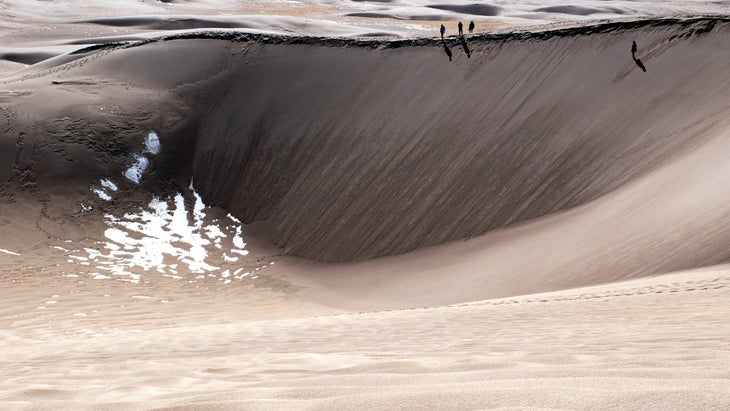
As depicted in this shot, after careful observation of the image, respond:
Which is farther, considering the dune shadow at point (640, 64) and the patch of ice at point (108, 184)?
the patch of ice at point (108, 184)

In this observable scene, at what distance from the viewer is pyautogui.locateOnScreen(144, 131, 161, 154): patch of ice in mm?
22750

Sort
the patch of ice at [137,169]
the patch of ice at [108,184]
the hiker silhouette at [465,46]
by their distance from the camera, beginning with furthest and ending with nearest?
the hiker silhouette at [465,46], the patch of ice at [137,169], the patch of ice at [108,184]

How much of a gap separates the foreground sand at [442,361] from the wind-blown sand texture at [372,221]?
28mm

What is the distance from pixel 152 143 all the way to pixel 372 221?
8186 mm

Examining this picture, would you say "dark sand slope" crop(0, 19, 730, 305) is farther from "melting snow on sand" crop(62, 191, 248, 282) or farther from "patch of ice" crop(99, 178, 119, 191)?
"melting snow on sand" crop(62, 191, 248, 282)

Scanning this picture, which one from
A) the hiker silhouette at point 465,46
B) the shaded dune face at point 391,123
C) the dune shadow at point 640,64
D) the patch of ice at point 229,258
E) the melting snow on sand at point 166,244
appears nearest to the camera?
the shaded dune face at point 391,123

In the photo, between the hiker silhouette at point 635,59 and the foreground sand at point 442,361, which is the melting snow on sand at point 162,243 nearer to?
the foreground sand at point 442,361

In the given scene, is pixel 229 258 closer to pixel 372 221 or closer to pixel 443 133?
pixel 372 221

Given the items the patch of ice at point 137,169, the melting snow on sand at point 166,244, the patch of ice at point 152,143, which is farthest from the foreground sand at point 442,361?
the patch of ice at point 152,143

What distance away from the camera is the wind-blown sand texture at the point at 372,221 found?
3739 mm

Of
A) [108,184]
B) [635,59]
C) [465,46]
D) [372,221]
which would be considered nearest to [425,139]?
[372,221]

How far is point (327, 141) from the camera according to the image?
21781 mm

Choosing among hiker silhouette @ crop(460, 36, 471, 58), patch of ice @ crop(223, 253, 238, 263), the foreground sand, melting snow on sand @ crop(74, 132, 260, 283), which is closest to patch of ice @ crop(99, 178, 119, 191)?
melting snow on sand @ crop(74, 132, 260, 283)

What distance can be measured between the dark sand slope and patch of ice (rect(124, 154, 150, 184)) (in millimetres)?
304
